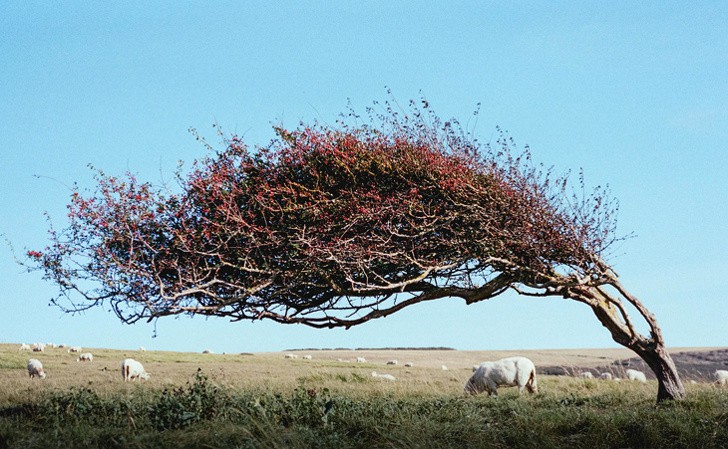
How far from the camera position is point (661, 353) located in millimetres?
16484

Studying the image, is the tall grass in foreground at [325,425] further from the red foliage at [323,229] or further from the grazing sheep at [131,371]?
the grazing sheep at [131,371]

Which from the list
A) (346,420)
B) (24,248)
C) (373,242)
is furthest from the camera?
(24,248)

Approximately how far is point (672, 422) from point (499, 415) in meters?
3.05

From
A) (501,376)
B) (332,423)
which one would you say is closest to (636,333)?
(501,376)

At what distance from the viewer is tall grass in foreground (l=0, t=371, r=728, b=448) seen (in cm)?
1021

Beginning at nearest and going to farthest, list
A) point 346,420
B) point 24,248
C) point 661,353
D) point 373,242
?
point 346,420
point 373,242
point 24,248
point 661,353

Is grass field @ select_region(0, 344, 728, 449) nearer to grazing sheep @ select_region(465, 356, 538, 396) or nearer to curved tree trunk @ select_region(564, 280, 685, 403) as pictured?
curved tree trunk @ select_region(564, 280, 685, 403)

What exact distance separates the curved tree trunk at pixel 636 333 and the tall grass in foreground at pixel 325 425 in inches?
68.2

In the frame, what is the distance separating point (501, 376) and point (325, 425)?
1010 cm

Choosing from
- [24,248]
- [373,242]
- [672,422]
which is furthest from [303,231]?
[672,422]

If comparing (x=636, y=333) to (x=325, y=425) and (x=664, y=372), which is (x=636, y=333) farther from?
(x=325, y=425)

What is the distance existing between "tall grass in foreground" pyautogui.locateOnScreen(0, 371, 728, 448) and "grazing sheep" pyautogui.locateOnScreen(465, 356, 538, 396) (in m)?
5.51

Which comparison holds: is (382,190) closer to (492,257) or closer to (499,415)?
(492,257)

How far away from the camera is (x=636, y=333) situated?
16.8 metres
